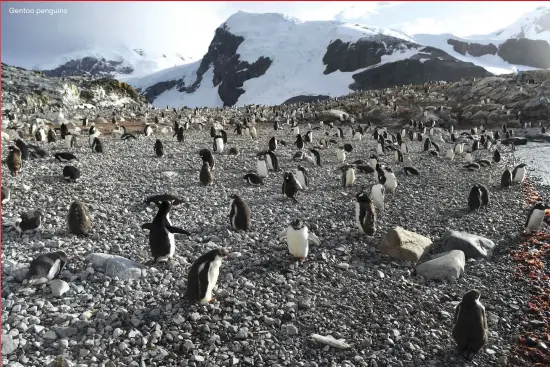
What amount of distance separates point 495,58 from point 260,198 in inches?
5617

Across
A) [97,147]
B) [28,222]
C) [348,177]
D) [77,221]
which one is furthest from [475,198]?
[97,147]

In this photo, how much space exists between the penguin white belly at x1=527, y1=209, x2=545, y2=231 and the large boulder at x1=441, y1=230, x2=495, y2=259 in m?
1.55

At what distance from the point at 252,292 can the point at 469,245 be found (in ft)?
13.5

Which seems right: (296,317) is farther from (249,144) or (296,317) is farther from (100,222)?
(249,144)

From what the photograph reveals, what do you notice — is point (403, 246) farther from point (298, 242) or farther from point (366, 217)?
point (298, 242)

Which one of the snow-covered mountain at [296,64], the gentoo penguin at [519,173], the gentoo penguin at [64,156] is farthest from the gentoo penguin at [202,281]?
the snow-covered mountain at [296,64]

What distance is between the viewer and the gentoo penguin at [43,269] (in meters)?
5.54

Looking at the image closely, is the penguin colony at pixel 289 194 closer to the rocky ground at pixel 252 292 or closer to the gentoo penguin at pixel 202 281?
the gentoo penguin at pixel 202 281

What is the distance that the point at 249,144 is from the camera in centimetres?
2067

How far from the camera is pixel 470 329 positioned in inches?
194

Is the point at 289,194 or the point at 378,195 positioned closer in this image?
the point at 378,195

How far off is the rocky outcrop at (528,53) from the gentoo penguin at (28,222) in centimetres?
14611

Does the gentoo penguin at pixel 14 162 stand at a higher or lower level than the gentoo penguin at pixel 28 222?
higher

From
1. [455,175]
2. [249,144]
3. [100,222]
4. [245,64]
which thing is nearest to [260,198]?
[100,222]
